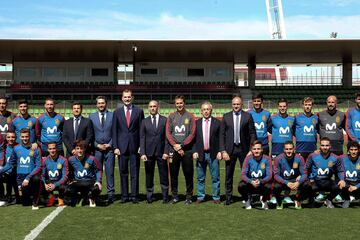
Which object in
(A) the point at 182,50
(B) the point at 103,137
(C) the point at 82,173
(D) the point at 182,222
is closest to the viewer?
(D) the point at 182,222

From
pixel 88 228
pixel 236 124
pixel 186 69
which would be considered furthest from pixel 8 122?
pixel 186 69

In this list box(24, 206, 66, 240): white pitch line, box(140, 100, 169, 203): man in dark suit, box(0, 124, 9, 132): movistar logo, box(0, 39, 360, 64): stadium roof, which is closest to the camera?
box(24, 206, 66, 240): white pitch line

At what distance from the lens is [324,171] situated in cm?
689

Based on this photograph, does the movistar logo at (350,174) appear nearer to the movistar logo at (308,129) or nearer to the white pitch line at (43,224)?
the movistar logo at (308,129)

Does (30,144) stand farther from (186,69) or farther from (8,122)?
(186,69)

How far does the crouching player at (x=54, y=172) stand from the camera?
270 inches

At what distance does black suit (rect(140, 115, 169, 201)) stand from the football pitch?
12.8 inches

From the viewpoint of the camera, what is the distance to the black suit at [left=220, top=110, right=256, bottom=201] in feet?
22.9

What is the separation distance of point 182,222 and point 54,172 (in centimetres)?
242

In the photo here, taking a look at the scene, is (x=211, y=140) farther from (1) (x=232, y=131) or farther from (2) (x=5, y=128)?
(2) (x=5, y=128)

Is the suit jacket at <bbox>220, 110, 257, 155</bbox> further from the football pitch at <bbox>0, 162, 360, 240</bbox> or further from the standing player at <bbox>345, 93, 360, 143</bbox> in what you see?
the standing player at <bbox>345, 93, 360, 143</bbox>

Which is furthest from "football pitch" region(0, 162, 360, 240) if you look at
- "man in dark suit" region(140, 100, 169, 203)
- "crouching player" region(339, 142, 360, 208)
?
"man in dark suit" region(140, 100, 169, 203)

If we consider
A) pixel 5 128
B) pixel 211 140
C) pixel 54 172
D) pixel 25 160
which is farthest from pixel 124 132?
pixel 5 128

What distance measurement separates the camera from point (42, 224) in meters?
5.64
